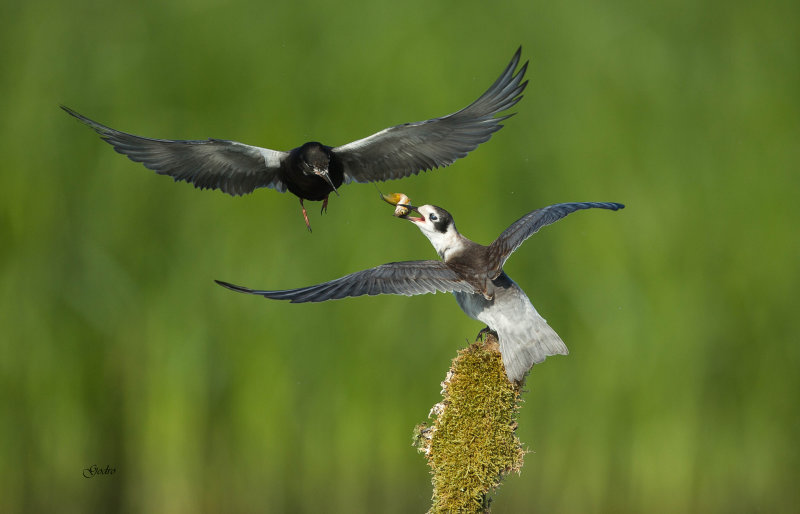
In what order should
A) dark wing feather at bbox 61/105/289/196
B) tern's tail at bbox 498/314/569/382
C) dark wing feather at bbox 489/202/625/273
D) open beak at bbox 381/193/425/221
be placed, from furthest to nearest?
dark wing feather at bbox 61/105/289/196 → open beak at bbox 381/193/425/221 → dark wing feather at bbox 489/202/625/273 → tern's tail at bbox 498/314/569/382

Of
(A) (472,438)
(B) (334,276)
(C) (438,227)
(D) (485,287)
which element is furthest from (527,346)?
(B) (334,276)

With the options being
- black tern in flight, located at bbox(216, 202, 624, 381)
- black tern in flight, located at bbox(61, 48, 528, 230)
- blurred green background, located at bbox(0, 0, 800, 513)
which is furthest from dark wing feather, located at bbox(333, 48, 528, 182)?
black tern in flight, located at bbox(216, 202, 624, 381)

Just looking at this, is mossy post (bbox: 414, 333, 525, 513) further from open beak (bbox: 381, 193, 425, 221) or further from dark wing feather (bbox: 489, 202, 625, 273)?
open beak (bbox: 381, 193, 425, 221)

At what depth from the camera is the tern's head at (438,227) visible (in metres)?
5.16

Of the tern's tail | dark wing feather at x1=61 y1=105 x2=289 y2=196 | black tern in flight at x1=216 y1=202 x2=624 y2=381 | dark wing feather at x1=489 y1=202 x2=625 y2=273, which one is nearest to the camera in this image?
the tern's tail

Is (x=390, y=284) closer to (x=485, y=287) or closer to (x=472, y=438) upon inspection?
(x=485, y=287)

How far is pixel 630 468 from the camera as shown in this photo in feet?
23.4

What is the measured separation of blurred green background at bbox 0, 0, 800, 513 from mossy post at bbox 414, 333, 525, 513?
9.19 feet

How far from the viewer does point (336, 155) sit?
5934 millimetres

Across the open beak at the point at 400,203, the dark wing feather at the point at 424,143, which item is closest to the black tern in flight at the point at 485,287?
the open beak at the point at 400,203

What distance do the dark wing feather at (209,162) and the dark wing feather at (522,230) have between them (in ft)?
5.50

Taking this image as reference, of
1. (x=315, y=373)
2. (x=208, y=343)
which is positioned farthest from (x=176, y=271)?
(x=315, y=373)

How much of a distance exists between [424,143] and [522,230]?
5.18 ft

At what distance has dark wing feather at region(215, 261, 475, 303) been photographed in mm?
4453
